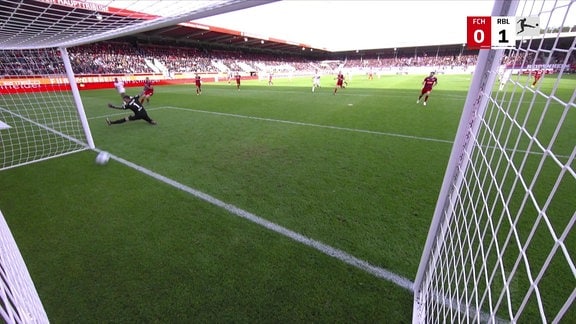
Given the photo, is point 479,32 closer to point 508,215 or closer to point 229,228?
point 508,215

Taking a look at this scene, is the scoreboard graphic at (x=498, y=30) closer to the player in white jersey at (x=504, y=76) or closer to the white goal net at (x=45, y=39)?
the player in white jersey at (x=504, y=76)

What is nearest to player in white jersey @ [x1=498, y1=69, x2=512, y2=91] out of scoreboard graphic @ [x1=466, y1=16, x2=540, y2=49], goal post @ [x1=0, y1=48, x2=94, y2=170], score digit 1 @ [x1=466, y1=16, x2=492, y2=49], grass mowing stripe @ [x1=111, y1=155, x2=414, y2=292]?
scoreboard graphic @ [x1=466, y1=16, x2=540, y2=49]

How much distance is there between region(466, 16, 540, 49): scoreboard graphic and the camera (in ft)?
4.89

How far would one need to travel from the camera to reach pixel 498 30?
1.52 metres

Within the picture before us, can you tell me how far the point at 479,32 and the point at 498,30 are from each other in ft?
0.41

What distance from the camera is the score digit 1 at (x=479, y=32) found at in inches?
58.6

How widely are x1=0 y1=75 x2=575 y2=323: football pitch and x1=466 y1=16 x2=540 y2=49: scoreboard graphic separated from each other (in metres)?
2.11

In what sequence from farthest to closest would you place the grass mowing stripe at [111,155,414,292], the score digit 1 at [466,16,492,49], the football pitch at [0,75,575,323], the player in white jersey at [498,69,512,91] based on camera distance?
the grass mowing stripe at [111,155,414,292] → the football pitch at [0,75,575,323] → the player in white jersey at [498,69,512,91] → the score digit 1 at [466,16,492,49]

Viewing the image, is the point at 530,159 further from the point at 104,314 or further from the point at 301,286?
the point at 104,314

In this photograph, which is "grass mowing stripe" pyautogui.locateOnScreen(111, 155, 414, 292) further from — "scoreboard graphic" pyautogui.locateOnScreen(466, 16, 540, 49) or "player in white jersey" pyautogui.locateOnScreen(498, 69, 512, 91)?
"scoreboard graphic" pyautogui.locateOnScreen(466, 16, 540, 49)

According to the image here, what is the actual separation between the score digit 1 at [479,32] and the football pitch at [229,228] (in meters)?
2.11

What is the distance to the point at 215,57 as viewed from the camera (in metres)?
47.2

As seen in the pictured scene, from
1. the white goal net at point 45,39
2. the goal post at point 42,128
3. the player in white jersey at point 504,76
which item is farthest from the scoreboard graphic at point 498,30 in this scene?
the goal post at point 42,128

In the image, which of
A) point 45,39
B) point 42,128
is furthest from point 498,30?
point 42,128
